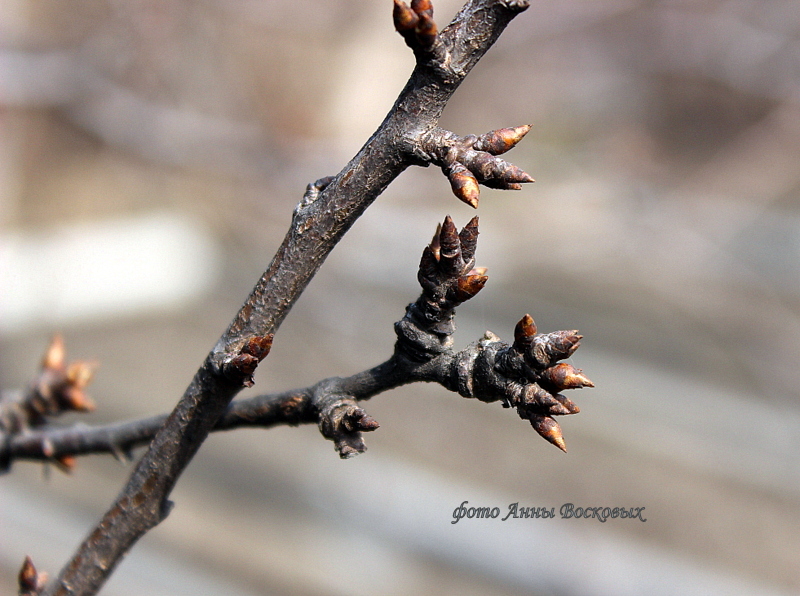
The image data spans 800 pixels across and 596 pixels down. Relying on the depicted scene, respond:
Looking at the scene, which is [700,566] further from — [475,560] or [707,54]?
[707,54]

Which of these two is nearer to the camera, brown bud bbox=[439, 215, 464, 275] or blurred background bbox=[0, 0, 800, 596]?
brown bud bbox=[439, 215, 464, 275]

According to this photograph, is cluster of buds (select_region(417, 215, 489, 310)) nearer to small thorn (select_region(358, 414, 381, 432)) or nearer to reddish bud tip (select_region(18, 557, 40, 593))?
small thorn (select_region(358, 414, 381, 432))

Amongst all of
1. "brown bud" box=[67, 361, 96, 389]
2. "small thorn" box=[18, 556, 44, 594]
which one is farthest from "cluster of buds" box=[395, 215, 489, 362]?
A: "brown bud" box=[67, 361, 96, 389]

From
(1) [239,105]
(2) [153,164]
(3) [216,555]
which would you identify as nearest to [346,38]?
(1) [239,105]

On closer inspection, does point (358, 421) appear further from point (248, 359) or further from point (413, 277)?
point (413, 277)

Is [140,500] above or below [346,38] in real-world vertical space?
below

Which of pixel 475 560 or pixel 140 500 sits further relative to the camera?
pixel 475 560

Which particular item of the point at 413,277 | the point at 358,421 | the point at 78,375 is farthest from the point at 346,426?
the point at 413,277
